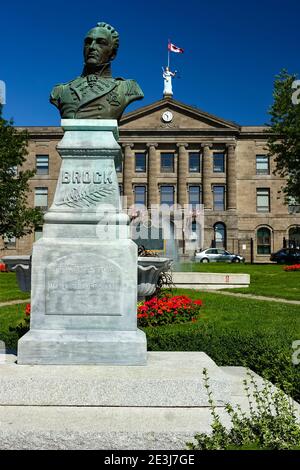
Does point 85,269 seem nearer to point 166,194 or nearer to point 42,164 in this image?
point 166,194

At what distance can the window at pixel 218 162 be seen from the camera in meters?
56.9

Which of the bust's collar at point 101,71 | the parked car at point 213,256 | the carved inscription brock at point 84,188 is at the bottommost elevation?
the parked car at point 213,256

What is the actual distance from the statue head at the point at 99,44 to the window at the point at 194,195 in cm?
5072

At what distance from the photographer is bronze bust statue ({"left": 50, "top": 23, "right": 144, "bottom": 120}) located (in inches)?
244

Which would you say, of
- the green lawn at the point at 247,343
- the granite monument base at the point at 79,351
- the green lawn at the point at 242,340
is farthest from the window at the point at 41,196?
the granite monument base at the point at 79,351

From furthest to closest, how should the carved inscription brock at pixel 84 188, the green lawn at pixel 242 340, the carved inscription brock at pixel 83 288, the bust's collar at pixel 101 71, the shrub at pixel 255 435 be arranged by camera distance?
the bust's collar at pixel 101 71 < the green lawn at pixel 242 340 < the carved inscription brock at pixel 84 188 < the carved inscription brock at pixel 83 288 < the shrub at pixel 255 435

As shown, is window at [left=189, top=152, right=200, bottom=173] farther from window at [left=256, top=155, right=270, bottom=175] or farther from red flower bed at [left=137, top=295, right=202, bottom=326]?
red flower bed at [left=137, top=295, right=202, bottom=326]

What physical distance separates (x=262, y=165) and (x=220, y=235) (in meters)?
9.90

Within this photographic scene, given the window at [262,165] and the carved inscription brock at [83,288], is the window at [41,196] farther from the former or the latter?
the carved inscription brock at [83,288]

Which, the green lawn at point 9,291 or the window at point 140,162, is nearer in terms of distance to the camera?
the green lawn at point 9,291

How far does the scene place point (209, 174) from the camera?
56.5 meters

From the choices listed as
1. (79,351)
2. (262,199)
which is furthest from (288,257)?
(79,351)

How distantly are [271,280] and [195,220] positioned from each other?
31.0 metres

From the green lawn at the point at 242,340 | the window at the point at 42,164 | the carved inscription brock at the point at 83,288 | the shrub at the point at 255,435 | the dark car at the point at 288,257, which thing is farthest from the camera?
the window at the point at 42,164
